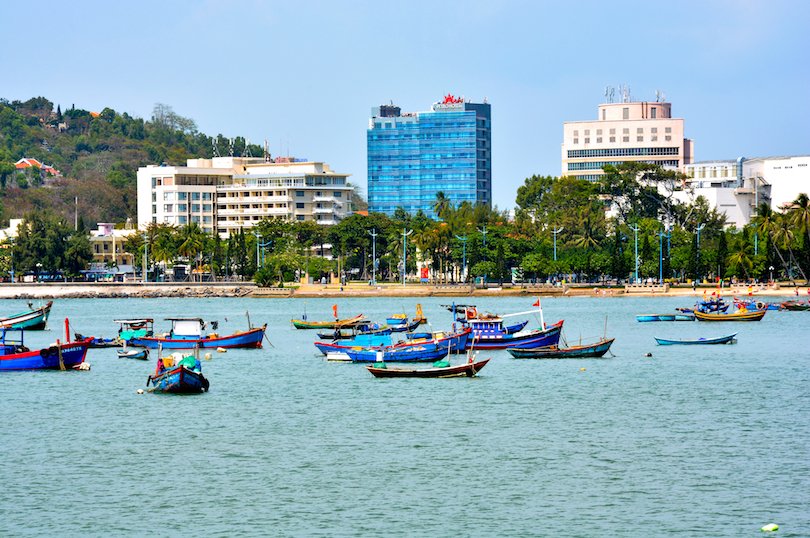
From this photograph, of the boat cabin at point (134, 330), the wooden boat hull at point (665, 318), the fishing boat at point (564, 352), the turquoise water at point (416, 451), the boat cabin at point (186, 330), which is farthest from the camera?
the wooden boat hull at point (665, 318)

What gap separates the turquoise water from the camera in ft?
111

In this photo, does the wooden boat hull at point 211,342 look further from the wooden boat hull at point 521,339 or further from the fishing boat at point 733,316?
the fishing boat at point 733,316

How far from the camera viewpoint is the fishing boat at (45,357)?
6538 centimetres

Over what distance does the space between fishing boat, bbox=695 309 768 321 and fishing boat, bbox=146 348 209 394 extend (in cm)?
5532

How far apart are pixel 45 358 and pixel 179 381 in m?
13.6

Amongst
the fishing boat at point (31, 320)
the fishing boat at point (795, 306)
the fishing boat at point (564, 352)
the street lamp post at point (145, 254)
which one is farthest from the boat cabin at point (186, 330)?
the street lamp post at point (145, 254)

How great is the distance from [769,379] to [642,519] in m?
31.3

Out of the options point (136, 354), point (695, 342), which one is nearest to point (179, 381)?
point (136, 354)

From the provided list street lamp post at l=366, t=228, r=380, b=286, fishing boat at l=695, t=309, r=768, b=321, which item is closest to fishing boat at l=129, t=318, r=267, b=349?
fishing boat at l=695, t=309, r=768, b=321

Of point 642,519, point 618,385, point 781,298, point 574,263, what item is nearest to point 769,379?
point 618,385

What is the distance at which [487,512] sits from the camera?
112 feet

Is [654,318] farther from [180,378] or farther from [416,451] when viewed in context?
[416,451]

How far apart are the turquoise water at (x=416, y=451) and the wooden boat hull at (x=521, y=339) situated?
138 centimetres

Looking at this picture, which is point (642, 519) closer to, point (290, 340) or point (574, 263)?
point (290, 340)
